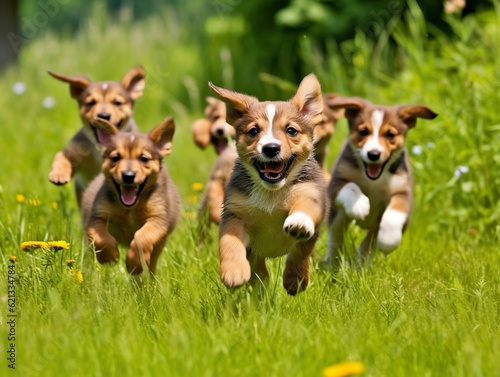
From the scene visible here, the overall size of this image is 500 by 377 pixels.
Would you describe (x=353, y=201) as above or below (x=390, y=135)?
below

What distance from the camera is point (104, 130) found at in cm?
674

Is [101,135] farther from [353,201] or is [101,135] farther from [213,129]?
[353,201]

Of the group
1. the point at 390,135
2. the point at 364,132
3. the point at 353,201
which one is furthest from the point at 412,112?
the point at 353,201

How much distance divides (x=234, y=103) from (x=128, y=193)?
45.3 inches

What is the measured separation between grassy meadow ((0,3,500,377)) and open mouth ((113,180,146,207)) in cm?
42

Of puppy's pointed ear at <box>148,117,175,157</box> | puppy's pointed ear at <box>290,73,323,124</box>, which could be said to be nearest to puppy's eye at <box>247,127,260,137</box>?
puppy's pointed ear at <box>290,73,323,124</box>

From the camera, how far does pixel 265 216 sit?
4.83 metres

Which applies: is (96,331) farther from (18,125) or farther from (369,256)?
(18,125)

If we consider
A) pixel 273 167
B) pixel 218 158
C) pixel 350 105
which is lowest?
pixel 218 158

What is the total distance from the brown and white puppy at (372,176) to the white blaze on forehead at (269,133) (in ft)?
4.43

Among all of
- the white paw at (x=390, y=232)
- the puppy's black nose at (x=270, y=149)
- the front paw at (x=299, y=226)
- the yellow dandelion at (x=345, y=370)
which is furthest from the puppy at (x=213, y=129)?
the yellow dandelion at (x=345, y=370)

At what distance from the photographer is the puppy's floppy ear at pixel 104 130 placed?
238 inches

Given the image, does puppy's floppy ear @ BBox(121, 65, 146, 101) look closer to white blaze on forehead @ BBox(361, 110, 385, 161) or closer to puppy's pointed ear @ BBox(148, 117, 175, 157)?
puppy's pointed ear @ BBox(148, 117, 175, 157)

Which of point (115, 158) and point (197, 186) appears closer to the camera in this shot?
point (115, 158)
